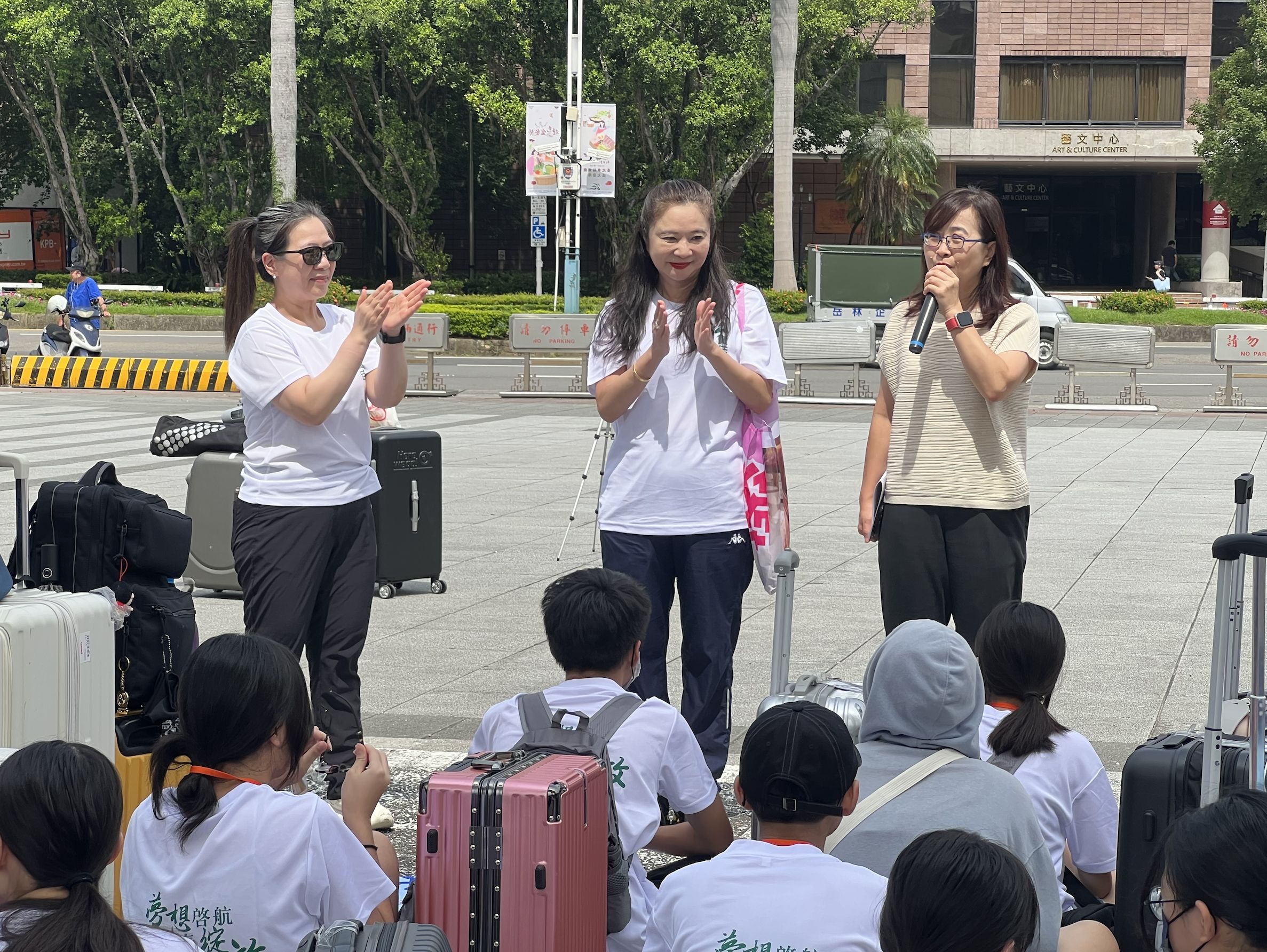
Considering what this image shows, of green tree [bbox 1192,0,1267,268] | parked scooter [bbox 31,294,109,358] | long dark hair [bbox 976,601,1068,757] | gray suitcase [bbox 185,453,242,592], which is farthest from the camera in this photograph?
green tree [bbox 1192,0,1267,268]

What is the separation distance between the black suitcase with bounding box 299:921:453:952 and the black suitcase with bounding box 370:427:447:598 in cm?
581

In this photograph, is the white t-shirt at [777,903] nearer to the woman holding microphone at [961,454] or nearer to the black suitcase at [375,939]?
the black suitcase at [375,939]

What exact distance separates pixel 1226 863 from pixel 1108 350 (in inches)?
703

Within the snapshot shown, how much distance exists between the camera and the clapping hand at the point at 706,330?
434 centimetres

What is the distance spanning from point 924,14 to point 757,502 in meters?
37.9

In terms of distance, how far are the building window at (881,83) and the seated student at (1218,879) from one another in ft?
143

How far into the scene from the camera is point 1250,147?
121 ft

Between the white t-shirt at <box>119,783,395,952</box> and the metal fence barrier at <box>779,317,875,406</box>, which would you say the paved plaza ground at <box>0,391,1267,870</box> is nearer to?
the white t-shirt at <box>119,783,395,952</box>

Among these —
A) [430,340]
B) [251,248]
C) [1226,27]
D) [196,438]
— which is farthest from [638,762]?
[1226,27]

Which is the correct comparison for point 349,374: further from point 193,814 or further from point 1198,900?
point 1198,900

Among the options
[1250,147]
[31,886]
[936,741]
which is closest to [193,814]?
[31,886]

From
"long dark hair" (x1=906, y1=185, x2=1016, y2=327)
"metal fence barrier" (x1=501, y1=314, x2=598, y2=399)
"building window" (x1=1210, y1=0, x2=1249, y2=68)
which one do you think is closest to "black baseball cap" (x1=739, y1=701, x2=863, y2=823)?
"long dark hair" (x1=906, y1=185, x2=1016, y2=327)

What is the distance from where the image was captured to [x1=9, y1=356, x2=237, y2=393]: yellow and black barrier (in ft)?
70.7

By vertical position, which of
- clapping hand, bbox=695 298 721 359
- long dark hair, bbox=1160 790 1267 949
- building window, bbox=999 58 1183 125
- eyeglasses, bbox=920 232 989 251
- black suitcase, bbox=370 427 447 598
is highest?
building window, bbox=999 58 1183 125
